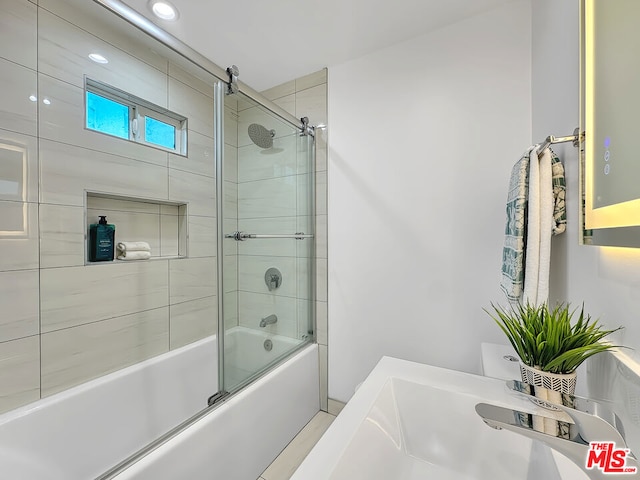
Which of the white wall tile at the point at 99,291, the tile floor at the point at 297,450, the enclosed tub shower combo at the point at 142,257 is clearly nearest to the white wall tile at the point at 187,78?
the enclosed tub shower combo at the point at 142,257

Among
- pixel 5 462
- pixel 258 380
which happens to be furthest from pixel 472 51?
pixel 5 462

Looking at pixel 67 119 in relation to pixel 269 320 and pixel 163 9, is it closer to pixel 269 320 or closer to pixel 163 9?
pixel 163 9

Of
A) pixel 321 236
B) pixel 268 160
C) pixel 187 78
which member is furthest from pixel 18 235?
pixel 321 236

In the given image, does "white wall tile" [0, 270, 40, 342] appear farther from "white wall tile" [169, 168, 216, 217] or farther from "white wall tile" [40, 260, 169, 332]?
"white wall tile" [169, 168, 216, 217]

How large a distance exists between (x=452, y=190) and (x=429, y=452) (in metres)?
1.21

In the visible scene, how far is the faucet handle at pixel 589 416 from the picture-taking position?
1.34 ft

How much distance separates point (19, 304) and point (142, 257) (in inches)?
22.1

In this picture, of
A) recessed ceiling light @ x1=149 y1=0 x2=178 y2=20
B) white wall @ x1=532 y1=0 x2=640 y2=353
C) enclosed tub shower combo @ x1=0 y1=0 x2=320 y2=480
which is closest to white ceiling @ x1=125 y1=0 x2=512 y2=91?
recessed ceiling light @ x1=149 y1=0 x2=178 y2=20

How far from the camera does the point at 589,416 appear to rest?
0.43 meters

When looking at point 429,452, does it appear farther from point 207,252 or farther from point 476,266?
point 207,252

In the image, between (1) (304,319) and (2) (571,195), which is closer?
(2) (571,195)

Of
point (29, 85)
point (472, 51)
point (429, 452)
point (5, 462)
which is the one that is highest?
point (472, 51)

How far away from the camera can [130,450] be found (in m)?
1.52

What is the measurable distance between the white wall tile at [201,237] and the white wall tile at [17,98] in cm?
93
